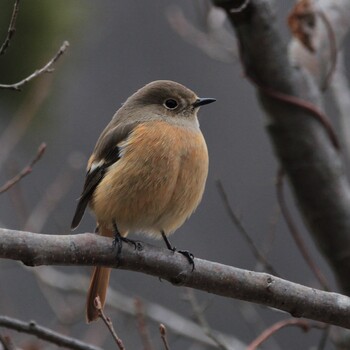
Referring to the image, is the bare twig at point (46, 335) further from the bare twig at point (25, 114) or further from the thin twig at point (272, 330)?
the bare twig at point (25, 114)

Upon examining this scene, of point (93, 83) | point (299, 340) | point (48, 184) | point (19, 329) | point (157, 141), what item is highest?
point (157, 141)

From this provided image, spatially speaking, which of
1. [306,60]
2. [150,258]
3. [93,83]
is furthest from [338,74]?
[93,83]

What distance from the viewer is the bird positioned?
3889 millimetres

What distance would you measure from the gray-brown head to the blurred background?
715 millimetres

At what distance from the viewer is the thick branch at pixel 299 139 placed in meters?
4.29

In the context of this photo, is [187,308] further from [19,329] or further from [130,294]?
[19,329]

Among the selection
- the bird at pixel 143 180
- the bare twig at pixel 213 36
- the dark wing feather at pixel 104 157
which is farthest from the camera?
the bare twig at pixel 213 36

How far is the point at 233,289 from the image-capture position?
10.2ft

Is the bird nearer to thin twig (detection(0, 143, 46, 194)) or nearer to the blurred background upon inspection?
thin twig (detection(0, 143, 46, 194))

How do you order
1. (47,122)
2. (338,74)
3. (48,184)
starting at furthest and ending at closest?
(48,184), (47,122), (338,74)

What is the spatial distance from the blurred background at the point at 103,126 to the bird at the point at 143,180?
76 centimetres

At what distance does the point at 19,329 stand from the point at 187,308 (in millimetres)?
4667

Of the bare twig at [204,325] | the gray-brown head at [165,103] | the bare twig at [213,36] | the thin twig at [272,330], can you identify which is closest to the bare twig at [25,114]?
the gray-brown head at [165,103]

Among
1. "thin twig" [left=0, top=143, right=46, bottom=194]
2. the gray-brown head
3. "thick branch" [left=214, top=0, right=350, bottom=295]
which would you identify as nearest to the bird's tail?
"thin twig" [left=0, top=143, right=46, bottom=194]
